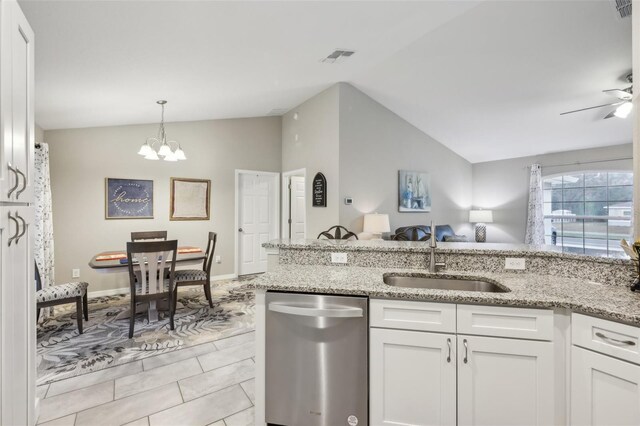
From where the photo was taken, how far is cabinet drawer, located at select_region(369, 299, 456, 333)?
1.52 m

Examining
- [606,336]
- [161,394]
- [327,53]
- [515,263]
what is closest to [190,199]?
[327,53]

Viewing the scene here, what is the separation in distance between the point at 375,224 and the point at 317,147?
61.3 inches

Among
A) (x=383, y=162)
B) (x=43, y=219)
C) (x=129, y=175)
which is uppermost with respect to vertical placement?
(x=383, y=162)

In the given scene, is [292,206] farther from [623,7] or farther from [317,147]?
[623,7]

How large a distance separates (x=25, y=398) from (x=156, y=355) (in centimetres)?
140

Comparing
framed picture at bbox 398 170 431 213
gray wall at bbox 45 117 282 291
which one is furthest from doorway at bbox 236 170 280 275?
framed picture at bbox 398 170 431 213

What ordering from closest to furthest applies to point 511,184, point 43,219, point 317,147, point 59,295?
1. point 59,295
2. point 43,219
3. point 317,147
4. point 511,184

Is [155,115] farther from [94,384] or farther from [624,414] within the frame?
[624,414]

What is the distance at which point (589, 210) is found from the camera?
5766mm

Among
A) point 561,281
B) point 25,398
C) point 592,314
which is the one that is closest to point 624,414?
point 592,314

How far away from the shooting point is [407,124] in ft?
19.1

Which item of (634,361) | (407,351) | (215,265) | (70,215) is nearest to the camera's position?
(634,361)

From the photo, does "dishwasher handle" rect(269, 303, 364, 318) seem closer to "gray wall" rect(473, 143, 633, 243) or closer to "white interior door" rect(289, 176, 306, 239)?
"white interior door" rect(289, 176, 306, 239)

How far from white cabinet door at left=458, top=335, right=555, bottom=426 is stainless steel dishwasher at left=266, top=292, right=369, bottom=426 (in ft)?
1.53
